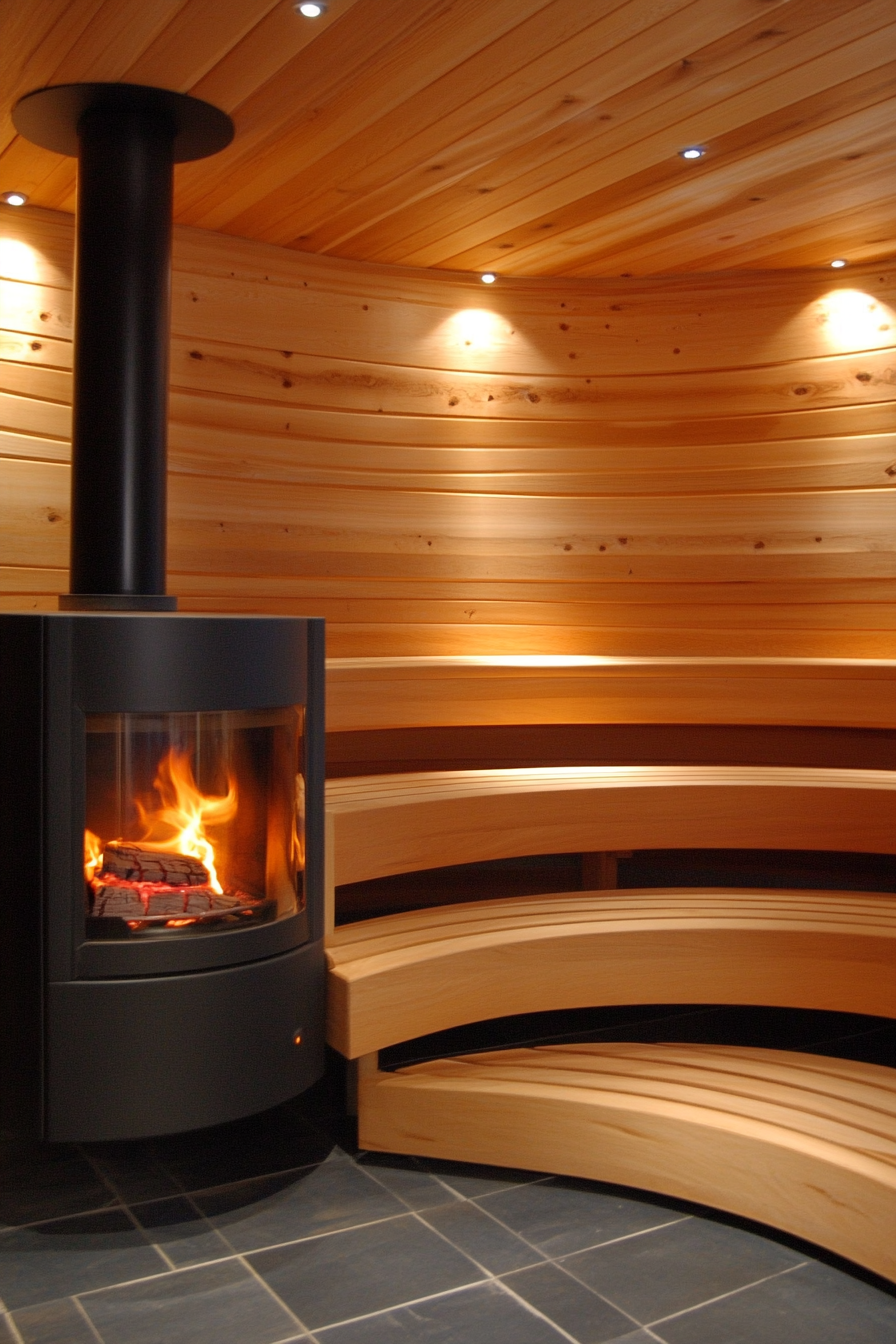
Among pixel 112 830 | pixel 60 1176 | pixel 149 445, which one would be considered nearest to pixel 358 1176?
pixel 60 1176

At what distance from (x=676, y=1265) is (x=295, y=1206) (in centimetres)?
79

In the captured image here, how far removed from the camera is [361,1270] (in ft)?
7.43

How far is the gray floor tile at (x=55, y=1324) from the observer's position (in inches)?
80.1

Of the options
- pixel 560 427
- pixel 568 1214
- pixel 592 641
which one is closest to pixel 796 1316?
pixel 568 1214

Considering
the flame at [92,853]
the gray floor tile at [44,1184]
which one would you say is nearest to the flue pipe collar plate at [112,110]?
the flame at [92,853]

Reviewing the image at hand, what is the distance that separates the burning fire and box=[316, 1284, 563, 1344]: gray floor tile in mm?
904

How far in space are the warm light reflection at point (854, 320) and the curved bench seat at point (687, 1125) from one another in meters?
2.39

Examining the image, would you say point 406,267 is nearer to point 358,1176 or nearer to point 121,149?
point 121,149

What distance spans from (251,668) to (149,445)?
693mm

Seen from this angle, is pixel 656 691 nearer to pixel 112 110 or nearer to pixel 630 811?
pixel 630 811

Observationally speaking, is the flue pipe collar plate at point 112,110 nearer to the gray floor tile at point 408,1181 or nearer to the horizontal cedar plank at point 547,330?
the horizontal cedar plank at point 547,330

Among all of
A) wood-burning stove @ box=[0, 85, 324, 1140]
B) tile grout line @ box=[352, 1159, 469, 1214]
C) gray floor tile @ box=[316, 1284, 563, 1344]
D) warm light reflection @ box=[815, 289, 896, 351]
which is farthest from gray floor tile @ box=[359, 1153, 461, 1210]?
warm light reflection @ box=[815, 289, 896, 351]

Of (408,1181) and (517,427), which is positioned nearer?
(408,1181)

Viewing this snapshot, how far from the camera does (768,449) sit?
4070 millimetres
